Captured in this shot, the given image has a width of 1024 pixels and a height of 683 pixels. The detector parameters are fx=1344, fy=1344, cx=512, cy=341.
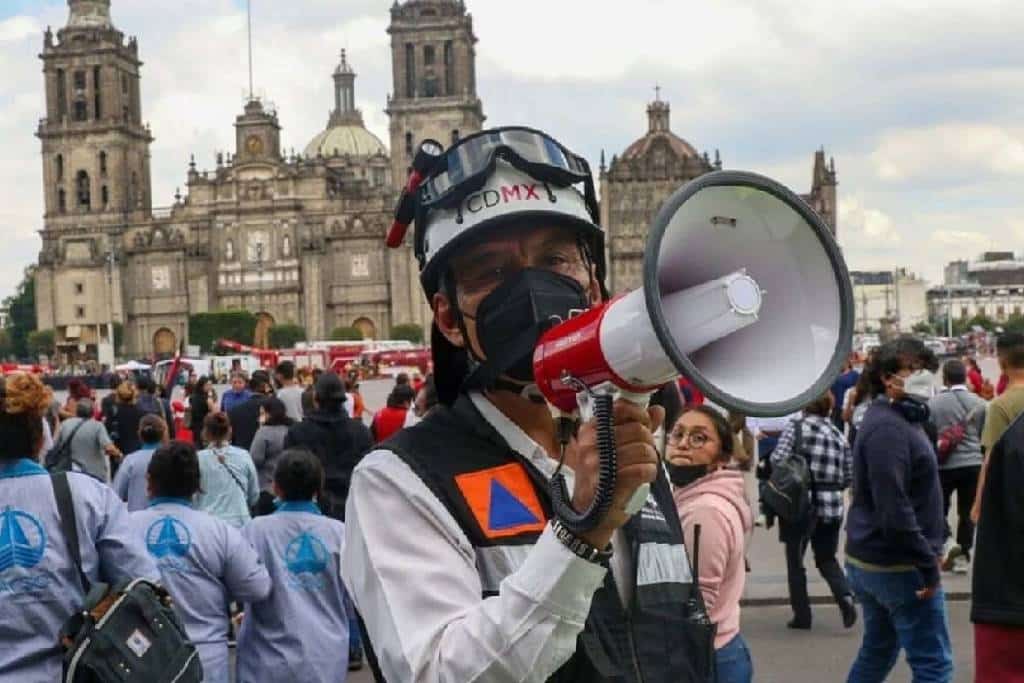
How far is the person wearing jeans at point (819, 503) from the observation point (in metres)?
7.92

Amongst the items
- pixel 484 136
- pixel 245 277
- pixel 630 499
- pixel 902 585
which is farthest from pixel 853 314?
pixel 245 277

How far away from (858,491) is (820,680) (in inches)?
67.8

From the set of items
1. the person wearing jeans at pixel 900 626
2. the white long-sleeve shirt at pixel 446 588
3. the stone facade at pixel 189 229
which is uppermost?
the stone facade at pixel 189 229

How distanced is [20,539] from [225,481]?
376 cm

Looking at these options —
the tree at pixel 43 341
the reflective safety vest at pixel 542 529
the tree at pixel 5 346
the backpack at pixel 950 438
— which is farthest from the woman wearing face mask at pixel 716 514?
the tree at pixel 5 346

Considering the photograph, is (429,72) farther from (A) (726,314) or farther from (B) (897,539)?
(A) (726,314)

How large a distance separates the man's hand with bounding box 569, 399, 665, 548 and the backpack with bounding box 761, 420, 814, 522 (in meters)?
6.21

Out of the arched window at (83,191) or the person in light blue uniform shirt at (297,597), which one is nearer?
the person in light blue uniform shirt at (297,597)

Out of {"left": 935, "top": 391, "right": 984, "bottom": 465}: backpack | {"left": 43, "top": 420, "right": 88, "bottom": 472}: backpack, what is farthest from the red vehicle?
{"left": 935, "top": 391, "right": 984, "bottom": 465}: backpack

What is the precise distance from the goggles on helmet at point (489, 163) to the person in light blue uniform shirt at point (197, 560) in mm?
3147

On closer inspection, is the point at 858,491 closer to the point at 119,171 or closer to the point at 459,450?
the point at 459,450

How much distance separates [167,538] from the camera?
196 inches

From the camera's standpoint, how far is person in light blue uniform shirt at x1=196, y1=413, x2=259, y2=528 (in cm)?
743

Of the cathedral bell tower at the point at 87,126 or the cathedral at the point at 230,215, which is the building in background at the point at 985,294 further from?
the cathedral bell tower at the point at 87,126
